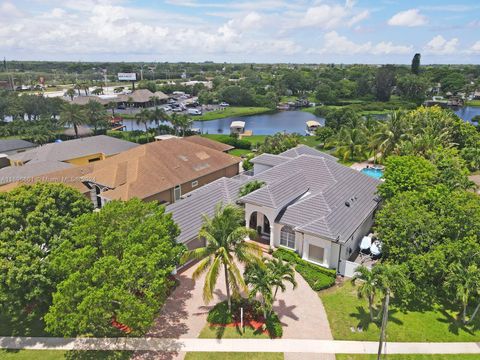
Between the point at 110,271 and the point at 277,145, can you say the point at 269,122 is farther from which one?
the point at 110,271

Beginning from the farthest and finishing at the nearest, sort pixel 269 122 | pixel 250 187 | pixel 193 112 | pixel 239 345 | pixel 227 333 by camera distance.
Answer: pixel 193 112, pixel 269 122, pixel 250 187, pixel 227 333, pixel 239 345

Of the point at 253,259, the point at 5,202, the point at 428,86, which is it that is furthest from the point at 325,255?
the point at 428,86

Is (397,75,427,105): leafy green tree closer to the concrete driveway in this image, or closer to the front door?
the front door

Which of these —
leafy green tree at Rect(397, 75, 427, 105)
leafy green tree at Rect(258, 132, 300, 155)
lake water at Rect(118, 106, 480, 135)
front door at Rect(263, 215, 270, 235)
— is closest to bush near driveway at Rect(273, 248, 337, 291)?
front door at Rect(263, 215, 270, 235)

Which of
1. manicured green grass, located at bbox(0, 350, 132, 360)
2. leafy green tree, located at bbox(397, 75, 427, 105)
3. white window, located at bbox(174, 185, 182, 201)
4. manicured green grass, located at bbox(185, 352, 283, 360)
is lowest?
manicured green grass, located at bbox(0, 350, 132, 360)

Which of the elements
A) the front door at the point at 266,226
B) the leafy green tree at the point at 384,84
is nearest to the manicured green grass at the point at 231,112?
the leafy green tree at the point at 384,84

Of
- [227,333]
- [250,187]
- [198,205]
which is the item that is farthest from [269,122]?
[227,333]
